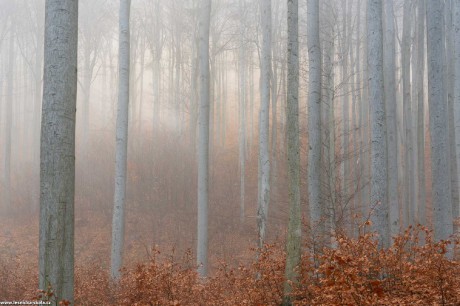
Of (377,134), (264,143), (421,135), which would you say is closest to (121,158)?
(264,143)

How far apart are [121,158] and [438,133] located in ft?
22.7

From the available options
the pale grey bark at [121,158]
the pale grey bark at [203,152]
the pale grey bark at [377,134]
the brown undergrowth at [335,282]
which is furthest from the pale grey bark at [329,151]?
the pale grey bark at [121,158]

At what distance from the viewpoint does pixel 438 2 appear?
7.99 meters

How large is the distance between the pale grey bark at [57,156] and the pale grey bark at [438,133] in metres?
6.91

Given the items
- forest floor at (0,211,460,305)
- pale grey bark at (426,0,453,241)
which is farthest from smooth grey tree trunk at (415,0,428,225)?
pale grey bark at (426,0,453,241)

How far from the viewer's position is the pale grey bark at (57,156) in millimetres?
4234

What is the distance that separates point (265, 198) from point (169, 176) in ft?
27.7

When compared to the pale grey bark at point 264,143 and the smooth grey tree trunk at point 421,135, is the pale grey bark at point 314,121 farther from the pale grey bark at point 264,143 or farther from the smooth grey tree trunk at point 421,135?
the smooth grey tree trunk at point 421,135

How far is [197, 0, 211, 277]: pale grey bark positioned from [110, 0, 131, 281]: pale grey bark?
192 centimetres

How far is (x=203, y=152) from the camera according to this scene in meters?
10.2

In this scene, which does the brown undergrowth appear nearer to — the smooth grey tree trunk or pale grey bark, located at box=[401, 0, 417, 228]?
the smooth grey tree trunk

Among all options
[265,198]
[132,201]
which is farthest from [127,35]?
[132,201]

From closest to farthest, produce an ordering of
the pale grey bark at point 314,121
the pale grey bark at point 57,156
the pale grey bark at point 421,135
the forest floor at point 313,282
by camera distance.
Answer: the pale grey bark at point 57,156
the forest floor at point 313,282
the pale grey bark at point 314,121
the pale grey bark at point 421,135

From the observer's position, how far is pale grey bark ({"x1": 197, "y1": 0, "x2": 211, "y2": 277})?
9898 millimetres
